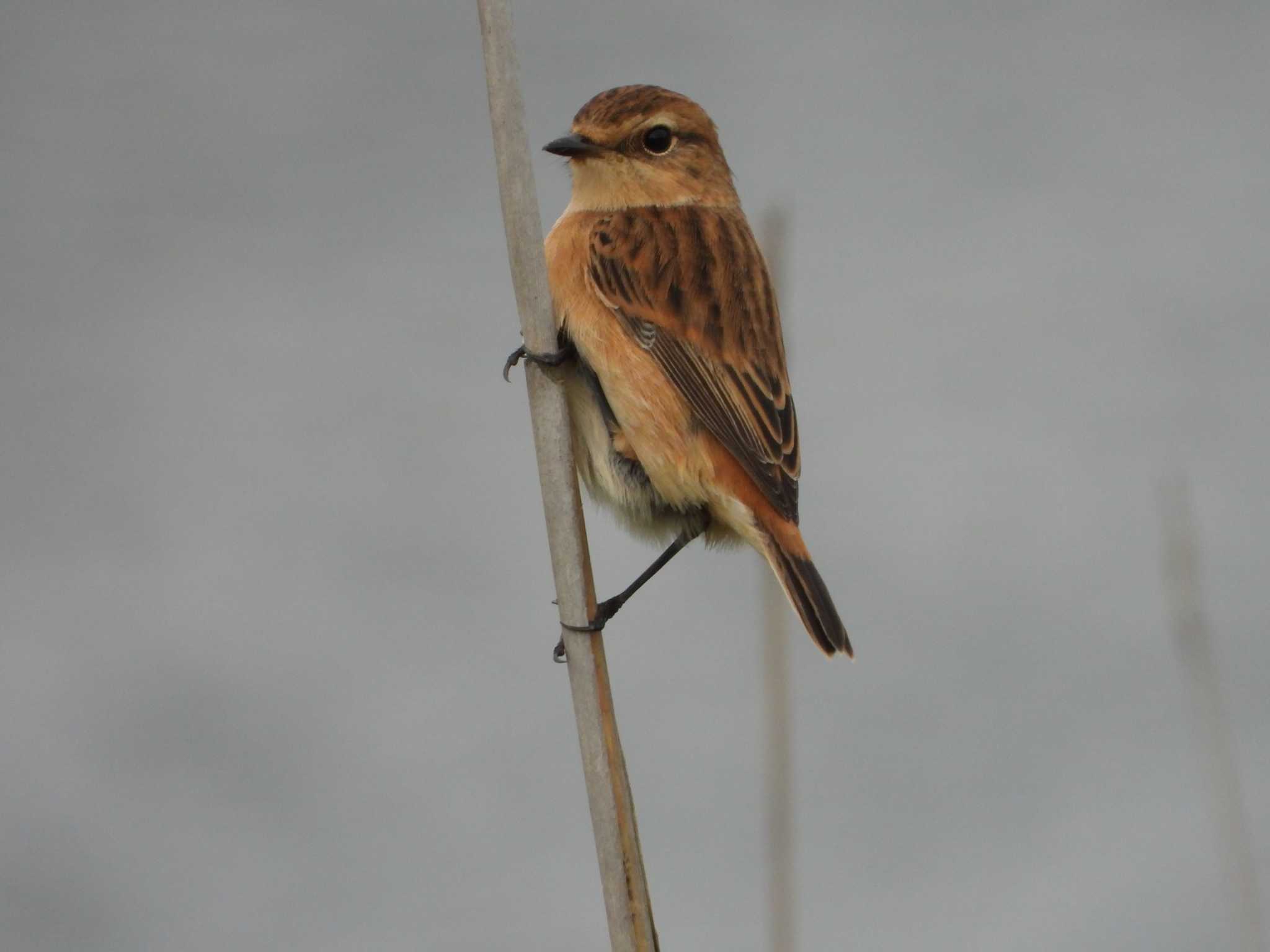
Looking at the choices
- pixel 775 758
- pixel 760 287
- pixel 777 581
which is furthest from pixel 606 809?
pixel 760 287

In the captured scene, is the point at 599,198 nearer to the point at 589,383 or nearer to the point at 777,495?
the point at 589,383

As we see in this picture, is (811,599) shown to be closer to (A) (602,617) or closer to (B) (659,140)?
(A) (602,617)

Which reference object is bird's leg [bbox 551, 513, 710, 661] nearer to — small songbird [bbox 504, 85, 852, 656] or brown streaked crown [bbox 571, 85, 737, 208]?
small songbird [bbox 504, 85, 852, 656]

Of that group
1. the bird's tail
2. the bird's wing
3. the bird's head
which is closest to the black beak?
the bird's head

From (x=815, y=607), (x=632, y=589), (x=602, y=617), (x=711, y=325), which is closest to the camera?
(x=602, y=617)

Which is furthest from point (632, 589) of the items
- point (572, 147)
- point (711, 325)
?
point (572, 147)

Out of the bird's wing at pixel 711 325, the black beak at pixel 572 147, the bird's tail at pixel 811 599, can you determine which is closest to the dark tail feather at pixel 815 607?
the bird's tail at pixel 811 599
